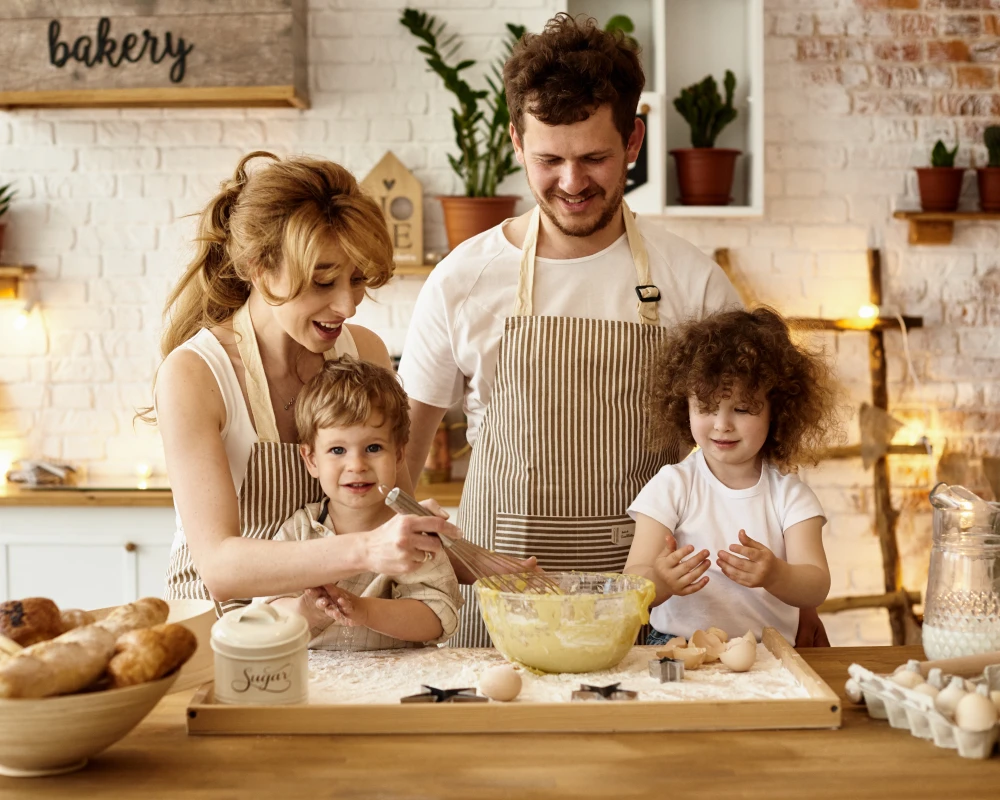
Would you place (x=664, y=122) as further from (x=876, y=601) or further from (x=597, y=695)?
(x=597, y=695)

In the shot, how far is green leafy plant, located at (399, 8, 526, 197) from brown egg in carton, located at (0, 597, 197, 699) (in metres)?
2.73

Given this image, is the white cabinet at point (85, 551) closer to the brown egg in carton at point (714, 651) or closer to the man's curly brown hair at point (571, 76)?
the man's curly brown hair at point (571, 76)

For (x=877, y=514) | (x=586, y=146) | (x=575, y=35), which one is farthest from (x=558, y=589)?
(x=877, y=514)

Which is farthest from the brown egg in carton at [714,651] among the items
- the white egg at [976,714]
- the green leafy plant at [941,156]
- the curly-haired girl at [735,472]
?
the green leafy plant at [941,156]

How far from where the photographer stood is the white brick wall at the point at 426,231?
3.96 m

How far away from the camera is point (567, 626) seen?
1513mm

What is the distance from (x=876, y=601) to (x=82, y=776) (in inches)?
130

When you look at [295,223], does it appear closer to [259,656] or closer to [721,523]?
[259,656]

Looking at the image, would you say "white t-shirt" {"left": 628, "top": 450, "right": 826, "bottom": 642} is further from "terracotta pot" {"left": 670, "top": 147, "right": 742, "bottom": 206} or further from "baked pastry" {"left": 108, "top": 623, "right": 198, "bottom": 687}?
"terracotta pot" {"left": 670, "top": 147, "right": 742, "bottom": 206}

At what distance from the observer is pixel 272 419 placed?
1.85 metres

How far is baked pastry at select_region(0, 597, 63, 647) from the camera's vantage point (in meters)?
1.30

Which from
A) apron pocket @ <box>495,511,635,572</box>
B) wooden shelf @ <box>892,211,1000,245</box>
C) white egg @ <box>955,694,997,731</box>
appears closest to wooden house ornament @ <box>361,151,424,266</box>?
wooden shelf @ <box>892,211,1000,245</box>

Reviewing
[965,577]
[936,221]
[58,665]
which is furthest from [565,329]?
[936,221]

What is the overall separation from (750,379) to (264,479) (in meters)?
0.87
